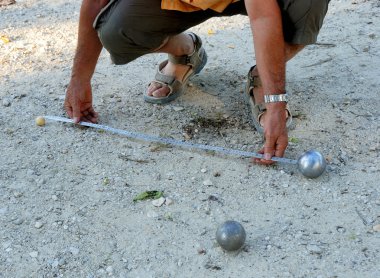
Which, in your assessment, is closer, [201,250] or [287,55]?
[201,250]

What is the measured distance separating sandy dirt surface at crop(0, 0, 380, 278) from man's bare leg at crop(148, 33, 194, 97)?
4.2 inches

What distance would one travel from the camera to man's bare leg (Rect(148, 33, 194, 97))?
344 centimetres

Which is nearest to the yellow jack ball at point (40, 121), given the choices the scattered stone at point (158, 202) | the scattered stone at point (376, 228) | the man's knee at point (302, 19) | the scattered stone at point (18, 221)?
the scattered stone at point (18, 221)

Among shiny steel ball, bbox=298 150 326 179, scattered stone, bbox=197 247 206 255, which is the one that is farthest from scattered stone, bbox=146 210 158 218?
shiny steel ball, bbox=298 150 326 179

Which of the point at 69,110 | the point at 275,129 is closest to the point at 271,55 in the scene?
the point at 275,129

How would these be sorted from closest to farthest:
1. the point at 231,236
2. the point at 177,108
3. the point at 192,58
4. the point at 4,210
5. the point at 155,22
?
the point at 231,236 → the point at 4,210 → the point at 155,22 → the point at 177,108 → the point at 192,58

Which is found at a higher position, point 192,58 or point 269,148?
point 269,148

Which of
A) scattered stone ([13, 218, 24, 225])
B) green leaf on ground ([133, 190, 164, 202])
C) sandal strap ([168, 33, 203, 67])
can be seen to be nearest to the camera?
scattered stone ([13, 218, 24, 225])

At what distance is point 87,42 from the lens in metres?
3.09

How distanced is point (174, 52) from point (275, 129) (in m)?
1.09

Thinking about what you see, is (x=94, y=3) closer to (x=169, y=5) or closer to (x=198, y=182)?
(x=169, y=5)

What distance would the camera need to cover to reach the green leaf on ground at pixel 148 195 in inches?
106

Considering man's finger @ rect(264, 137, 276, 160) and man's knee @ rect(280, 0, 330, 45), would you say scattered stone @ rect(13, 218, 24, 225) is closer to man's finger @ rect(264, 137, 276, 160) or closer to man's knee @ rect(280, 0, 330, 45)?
man's finger @ rect(264, 137, 276, 160)

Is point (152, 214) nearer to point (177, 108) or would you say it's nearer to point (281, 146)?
point (281, 146)
